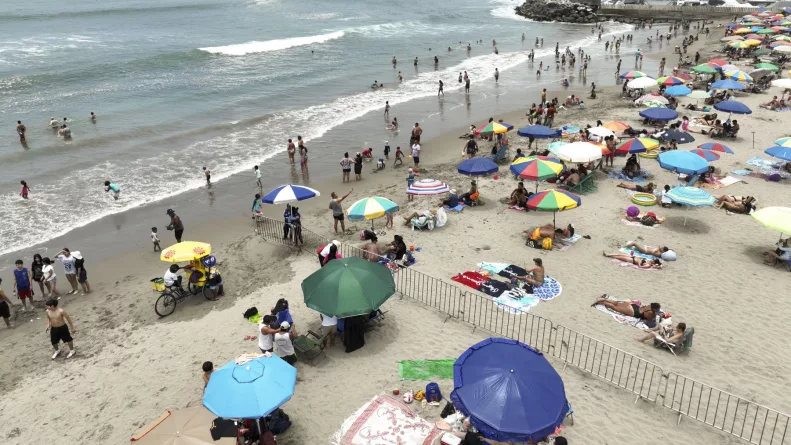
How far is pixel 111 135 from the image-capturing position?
27.5 meters

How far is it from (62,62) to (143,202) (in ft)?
112

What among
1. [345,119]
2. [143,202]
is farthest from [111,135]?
[345,119]

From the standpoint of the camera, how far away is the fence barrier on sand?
793 centimetres

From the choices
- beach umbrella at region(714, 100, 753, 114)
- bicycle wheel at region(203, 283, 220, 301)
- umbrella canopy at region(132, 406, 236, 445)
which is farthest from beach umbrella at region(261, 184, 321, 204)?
beach umbrella at region(714, 100, 753, 114)

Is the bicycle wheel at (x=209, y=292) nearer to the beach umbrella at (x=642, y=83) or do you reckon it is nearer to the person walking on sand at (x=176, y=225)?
the person walking on sand at (x=176, y=225)

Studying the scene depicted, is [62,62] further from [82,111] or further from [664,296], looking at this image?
[664,296]

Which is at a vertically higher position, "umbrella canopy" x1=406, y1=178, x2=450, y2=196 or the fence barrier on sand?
"umbrella canopy" x1=406, y1=178, x2=450, y2=196

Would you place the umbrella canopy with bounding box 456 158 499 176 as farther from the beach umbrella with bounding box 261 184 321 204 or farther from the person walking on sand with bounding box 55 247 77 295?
the person walking on sand with bounding box 55 247 77 295

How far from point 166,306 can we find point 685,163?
1565cm

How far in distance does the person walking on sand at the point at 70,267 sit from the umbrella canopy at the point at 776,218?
17945 mm

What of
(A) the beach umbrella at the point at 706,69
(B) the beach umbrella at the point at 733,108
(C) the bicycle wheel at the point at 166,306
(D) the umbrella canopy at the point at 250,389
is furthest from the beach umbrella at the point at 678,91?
(D) the umbrella canopy at the point at 250,389

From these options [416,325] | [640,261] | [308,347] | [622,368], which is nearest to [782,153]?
[640,261]

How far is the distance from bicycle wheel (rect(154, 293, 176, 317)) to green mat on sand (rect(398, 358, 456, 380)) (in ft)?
20.9

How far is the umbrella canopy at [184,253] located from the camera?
12375 mm
